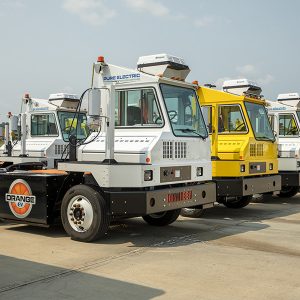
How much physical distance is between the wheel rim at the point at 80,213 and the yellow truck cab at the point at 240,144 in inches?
142

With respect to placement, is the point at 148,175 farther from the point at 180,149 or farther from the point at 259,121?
the point at 259,121

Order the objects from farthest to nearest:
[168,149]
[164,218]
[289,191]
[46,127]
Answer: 1. [289,191]
2. [46,127]
3. [164,218]
4. [168,149]

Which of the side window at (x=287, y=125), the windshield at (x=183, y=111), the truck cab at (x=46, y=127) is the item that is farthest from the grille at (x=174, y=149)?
the side window at (x=287, y=125)

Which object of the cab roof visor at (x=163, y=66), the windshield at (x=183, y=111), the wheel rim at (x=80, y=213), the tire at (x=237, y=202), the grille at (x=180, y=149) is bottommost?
the tire at (x=237, y=202)

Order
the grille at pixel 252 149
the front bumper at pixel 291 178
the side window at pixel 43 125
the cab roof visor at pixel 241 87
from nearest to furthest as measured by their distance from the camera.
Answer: the grille at pixel 252 149, the cab roof visor at pixel 241 87, the front bumper at pixel 291 178, the side window at pixel 43 125

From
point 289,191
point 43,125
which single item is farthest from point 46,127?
point 289,191

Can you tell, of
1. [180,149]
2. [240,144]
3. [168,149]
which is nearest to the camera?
[168,149]

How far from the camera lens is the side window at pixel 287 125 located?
42.9 ft

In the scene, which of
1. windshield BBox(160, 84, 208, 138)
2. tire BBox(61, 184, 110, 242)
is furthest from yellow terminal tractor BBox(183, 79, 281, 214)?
tire BBox(61, 184, 110, 242)

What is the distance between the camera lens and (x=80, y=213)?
23.8 feet

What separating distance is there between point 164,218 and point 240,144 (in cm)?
271

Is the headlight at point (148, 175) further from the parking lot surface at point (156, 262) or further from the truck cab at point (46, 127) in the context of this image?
the truck cab at point (46, 127)

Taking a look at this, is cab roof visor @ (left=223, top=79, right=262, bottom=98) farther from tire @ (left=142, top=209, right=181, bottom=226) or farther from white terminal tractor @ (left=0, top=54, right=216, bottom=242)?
tire @ (left=142, top=209, right=181, bottom=226)

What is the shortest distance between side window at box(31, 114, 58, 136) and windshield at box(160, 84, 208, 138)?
19.2 feet
